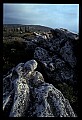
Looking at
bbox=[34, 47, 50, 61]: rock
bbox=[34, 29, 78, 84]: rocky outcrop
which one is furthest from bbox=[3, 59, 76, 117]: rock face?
bbox=[34, 47, 50, 61]: rock

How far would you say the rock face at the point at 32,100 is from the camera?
3867 mm

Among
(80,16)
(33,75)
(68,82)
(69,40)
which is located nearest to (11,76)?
(33,75)

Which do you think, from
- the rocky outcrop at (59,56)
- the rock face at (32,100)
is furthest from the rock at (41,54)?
the rock face at (32,100)

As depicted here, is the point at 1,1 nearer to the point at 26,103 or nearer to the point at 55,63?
the point at 26,103

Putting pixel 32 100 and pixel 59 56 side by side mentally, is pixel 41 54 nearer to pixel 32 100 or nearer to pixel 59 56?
pixel 59 56

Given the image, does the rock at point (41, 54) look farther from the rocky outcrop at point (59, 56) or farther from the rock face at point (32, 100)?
the rock face at point (32, 100)

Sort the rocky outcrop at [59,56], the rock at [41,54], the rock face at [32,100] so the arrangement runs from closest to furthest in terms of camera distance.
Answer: the rock face at [32,100]
the rocky outcrop at [59,56]
the rock at [41,54]

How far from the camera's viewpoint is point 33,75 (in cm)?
457

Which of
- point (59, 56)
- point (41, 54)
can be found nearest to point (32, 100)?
point (41, 54)

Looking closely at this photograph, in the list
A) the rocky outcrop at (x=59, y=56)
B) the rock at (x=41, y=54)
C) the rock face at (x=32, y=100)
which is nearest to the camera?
the rock face at (x=32, y=100)

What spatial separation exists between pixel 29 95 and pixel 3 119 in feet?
2.08

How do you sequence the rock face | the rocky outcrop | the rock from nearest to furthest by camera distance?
the rock face
the rocky outcrop
the rock

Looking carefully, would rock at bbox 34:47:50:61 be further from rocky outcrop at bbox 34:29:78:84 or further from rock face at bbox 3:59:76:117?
rock face at bbox 3:59:76:117

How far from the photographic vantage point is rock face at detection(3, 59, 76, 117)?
387 centimetres
